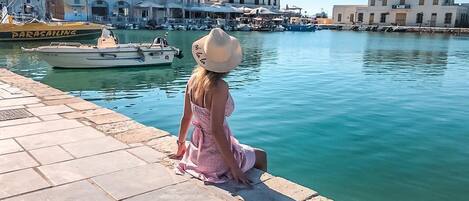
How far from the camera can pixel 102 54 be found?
16938 millimetres

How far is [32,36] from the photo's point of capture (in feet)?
90.9

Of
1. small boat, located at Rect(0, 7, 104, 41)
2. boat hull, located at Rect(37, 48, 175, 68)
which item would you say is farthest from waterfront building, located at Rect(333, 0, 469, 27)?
boat hull, located at Rect(37, 48, 175, 68)

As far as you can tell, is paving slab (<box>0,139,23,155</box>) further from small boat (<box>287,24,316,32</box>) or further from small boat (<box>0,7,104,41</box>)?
small boat (<box>287,24,316,32</box>)

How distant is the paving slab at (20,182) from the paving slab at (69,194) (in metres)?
0.11

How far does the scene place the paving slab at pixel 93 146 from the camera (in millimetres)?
4488

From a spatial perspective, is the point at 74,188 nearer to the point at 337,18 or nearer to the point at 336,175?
the point at 336,175

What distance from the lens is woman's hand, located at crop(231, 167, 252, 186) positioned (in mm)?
3631

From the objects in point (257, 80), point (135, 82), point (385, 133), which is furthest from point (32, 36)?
point (385, 133)

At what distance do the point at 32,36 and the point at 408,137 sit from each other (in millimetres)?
25389

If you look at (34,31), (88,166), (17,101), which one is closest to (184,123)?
(88,166)

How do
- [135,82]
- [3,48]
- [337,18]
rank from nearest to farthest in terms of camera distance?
[135,82]
[3,48]
[337,18]

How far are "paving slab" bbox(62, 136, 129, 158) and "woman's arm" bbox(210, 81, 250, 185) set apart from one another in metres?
1.58

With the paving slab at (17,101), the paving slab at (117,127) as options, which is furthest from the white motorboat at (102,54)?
the paving slab at (117,127)

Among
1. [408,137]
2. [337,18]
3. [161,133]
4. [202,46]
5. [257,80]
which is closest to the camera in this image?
[202,46]
